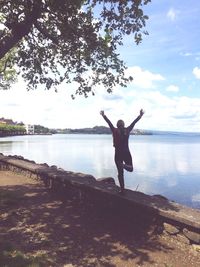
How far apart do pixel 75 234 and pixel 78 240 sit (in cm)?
55

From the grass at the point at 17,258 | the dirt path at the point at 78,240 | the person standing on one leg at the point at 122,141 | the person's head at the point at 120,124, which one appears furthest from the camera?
the person's head at the point at 120,124

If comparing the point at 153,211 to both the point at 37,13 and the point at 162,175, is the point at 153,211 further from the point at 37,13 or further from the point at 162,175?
the point at 162,175

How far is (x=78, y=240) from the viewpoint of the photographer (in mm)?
11227

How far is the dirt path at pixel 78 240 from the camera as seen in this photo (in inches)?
384

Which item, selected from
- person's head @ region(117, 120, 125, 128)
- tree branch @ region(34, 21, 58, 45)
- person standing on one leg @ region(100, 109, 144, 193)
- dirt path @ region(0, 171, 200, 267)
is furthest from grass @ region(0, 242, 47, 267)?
tree branch @ region(34, 21, 58, 45)

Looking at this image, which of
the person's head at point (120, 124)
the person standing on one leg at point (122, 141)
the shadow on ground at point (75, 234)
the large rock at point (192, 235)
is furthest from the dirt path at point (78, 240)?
the person's head at point (120, 124)

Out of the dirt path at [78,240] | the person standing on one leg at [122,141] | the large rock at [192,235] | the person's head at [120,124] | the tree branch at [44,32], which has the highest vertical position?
the tree branch at [44,32]

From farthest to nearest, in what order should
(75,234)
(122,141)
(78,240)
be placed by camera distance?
1. (122,141)
2. (75,234)
3. (78,240)

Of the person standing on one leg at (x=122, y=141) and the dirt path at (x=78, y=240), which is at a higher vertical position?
the person standing on one leg at (x=122, y=141)

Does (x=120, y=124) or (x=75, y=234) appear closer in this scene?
(x=75, y=234)

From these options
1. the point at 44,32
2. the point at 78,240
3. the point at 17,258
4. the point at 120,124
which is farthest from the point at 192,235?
the point at 44,32

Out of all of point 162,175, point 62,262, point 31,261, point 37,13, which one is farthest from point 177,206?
point 162,175

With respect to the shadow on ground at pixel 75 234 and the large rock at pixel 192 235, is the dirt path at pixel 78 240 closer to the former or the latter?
the shadow on ground at pixel 75 234

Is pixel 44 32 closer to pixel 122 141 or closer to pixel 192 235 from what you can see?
pixel 122 141
